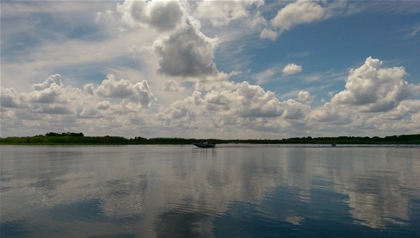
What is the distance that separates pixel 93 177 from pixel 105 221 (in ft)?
67.4

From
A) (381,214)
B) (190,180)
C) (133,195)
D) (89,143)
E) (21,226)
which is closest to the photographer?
(21,226)

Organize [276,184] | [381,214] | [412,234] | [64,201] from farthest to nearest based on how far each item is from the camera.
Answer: [276,184] < [64,201] < [381,214] < [412,234]

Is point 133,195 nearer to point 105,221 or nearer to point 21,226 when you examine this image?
point 105,221

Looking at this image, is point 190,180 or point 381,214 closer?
point 381,214

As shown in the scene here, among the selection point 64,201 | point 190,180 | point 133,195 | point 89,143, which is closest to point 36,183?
point 64,201

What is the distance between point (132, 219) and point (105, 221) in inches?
63.1

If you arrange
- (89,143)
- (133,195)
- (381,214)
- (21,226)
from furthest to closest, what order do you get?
(89,143)
(133,195)
(381,214)
(21,226)

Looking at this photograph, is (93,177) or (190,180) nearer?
(190,180)

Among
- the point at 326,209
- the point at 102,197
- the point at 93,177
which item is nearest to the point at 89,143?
the point at 93,177

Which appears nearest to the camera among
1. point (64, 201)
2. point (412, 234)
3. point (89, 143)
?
point (412, 234)

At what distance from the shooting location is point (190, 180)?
34.9 m

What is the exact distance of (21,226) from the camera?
18.3m

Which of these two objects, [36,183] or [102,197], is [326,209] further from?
[36,183]

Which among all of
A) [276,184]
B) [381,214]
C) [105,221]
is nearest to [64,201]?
[105,221]
